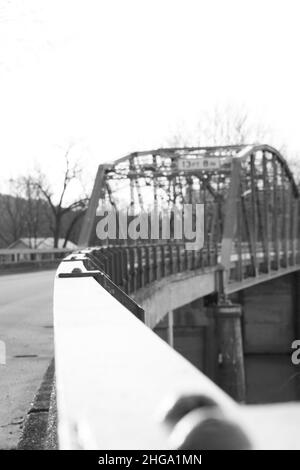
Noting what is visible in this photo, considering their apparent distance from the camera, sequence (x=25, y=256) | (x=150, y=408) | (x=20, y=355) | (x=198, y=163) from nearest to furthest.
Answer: (x=150, y=408) < (x=20, y=355) < (x=198, y=163) < (x=25, y=256)

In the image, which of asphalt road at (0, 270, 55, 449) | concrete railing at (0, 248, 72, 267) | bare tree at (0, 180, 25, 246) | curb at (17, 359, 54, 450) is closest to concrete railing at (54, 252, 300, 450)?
curb at (17, 359, 54, 450)

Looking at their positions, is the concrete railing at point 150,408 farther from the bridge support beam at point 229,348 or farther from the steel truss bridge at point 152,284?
the bridge support beam at point 229,348

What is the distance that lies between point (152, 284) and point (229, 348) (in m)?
9.60

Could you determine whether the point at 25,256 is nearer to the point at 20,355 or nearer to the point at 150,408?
the point at 20,355

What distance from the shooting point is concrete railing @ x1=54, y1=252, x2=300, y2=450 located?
114 centimetres

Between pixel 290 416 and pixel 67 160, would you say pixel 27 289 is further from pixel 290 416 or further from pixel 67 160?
pixel 67 160

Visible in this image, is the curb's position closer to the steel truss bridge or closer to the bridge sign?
the steel truss bridge

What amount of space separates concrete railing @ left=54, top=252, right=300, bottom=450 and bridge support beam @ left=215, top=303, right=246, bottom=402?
855 inches

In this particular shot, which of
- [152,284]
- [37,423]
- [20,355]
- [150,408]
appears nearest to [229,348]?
[152,284]

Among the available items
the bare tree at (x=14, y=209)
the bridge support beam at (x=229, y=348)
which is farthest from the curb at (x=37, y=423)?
the bare tree at (x=14, y=209)

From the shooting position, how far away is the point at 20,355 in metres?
7.98

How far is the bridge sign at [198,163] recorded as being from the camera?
30156mm

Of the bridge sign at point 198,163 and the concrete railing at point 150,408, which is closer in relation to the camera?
the concrete railing at point 150,408
